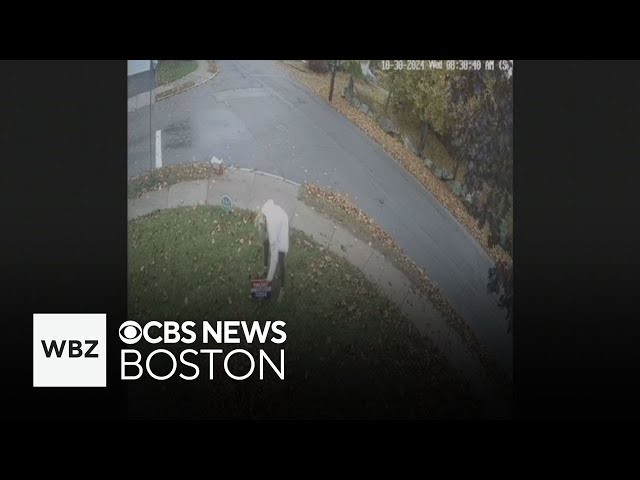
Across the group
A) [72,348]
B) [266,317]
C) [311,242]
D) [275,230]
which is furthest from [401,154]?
[72,348]

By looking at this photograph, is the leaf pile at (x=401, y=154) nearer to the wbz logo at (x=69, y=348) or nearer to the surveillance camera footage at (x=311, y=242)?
the surveillance camera footage at (x=311, y=242)

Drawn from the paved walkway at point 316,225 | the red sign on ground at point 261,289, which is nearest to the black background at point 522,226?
the paved walkway at point 316,225

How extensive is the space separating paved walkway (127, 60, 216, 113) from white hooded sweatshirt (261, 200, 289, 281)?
0.93 m

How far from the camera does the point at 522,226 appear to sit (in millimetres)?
6301

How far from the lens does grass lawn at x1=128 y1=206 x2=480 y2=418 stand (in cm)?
609

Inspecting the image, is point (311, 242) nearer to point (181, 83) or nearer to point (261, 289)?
point (261, 289)

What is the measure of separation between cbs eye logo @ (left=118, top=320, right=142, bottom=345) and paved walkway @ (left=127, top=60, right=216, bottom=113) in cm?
142

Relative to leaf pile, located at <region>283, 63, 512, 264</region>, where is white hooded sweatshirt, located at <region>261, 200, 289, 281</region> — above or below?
below

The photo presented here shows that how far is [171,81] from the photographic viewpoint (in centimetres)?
610

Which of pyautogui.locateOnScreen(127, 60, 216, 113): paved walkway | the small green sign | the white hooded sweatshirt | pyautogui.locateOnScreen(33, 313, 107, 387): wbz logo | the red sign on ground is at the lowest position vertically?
pyautogui.locateOnScreen(33, 313, 107, 387): wbz logo

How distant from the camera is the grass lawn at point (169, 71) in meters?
6.09

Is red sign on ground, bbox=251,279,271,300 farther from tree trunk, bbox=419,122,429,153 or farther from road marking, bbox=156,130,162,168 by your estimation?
tree trunk, bbox=419,122,429,153

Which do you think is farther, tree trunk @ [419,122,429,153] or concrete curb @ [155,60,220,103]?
tree trunk @ [419,122,429,153]

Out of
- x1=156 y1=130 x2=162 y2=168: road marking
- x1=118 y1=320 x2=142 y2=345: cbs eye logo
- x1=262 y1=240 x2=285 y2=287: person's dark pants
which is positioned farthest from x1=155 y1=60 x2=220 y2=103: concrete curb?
x1=118 y1=320 x2=142 y2=345: cbs eye logo
